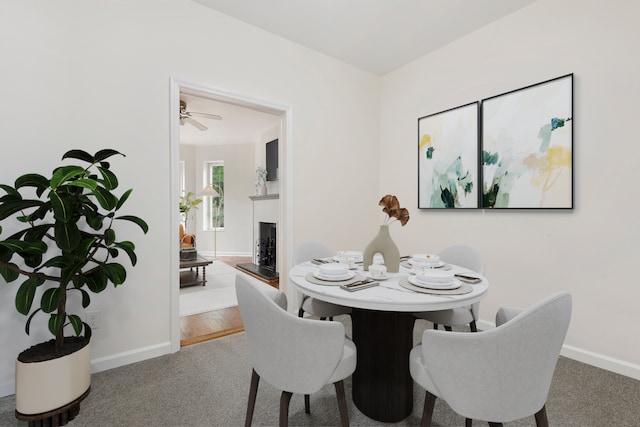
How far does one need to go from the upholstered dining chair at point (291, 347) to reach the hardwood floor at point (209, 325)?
1.62 meters

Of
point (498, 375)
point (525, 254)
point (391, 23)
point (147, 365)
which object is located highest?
point (391, 23)

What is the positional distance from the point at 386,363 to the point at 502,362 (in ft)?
2.36

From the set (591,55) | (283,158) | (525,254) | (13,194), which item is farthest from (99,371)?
(591,55)

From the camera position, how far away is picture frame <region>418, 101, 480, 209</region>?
2867 mm

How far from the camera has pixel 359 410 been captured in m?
1.66

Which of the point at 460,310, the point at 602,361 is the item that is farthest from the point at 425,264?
the point at 602,361

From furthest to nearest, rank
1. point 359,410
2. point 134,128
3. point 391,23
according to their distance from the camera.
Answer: point 391,23, point 134,128, point 359,410

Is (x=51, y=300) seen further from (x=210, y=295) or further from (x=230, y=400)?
(x=210, y=295)

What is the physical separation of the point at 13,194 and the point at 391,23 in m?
3.03

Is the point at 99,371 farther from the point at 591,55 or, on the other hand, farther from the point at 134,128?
the point at 591,55

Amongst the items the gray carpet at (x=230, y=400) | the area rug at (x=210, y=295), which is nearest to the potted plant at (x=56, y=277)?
the gray carpet at (x=230, y=400)

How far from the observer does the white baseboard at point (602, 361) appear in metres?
2.01

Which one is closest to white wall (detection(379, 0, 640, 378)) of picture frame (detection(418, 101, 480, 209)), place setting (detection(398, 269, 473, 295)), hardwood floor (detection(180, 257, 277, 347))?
picture frame (detection(418, 101, 480, 209))

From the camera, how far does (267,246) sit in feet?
17.5
